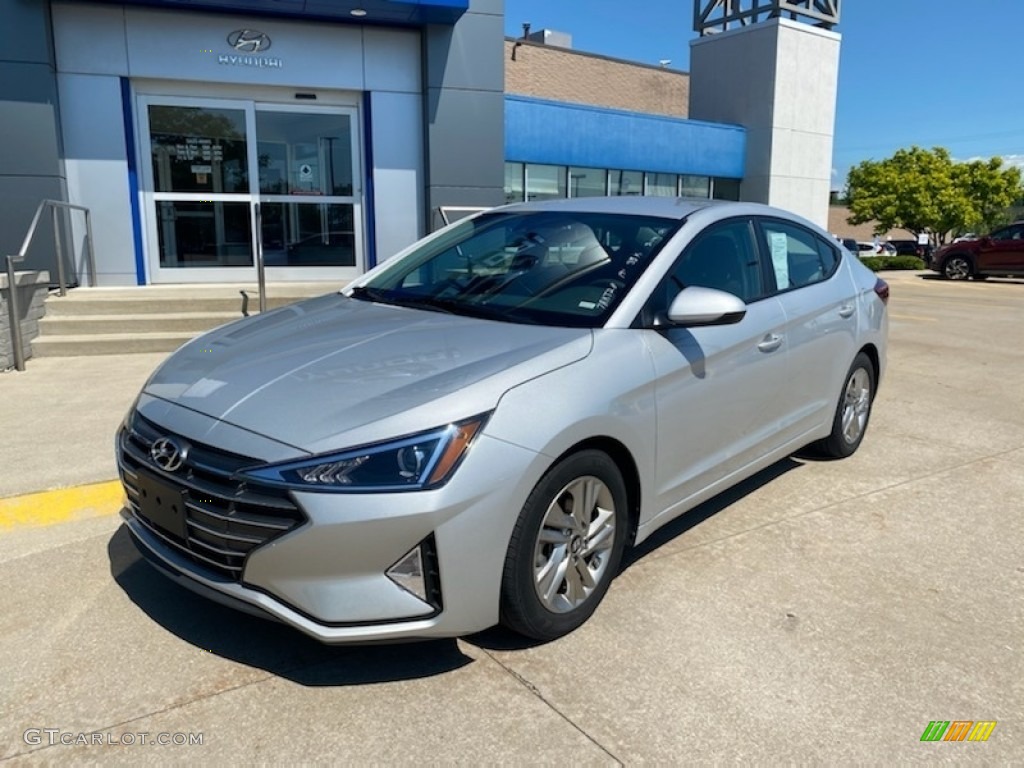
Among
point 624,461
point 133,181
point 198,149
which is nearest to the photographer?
point 624,461

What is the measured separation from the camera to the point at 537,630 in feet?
9.31

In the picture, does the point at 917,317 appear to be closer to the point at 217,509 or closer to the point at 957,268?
the point at 957,268

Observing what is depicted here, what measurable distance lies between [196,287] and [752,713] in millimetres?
9566

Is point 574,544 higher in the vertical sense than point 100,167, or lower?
lower

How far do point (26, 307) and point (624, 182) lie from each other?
14488 millimetres

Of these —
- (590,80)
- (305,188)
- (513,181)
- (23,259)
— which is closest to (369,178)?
(305,188)

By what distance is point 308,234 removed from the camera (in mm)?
11438

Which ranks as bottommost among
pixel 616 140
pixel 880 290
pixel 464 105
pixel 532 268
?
pixel 880 290

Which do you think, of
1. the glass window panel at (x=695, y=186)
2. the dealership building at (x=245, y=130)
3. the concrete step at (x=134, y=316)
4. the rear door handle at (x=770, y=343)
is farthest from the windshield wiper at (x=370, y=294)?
the glass window panel at (x=695, y=186)

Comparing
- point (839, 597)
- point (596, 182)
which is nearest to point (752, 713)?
point (839, 597)

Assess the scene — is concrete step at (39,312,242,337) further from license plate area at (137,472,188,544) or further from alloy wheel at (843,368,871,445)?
alloy wheel at (843,368,871,445)

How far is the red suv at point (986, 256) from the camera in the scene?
2100 cm

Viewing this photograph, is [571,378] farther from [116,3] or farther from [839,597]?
[116,3]

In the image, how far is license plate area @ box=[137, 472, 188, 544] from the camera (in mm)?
2670
